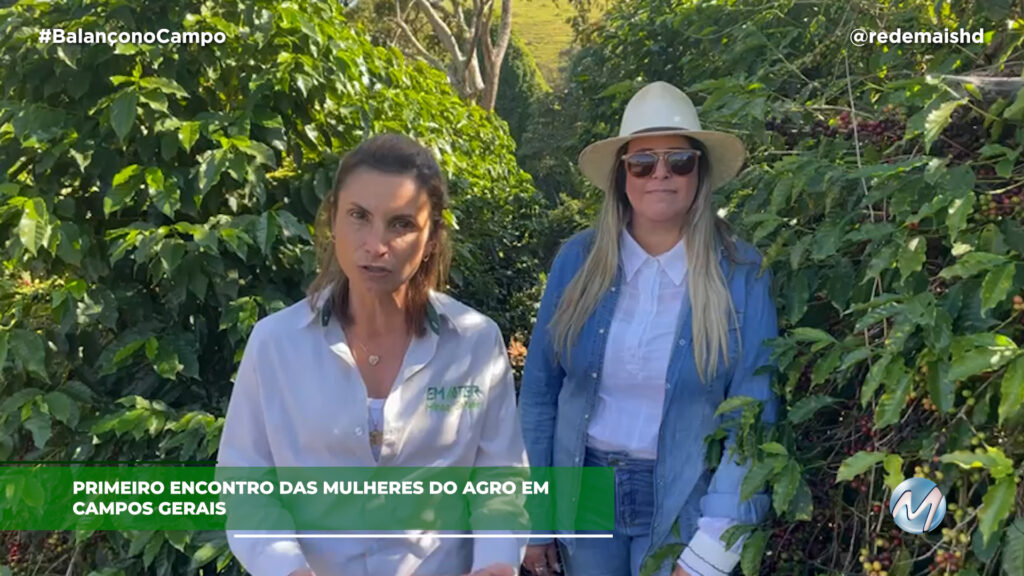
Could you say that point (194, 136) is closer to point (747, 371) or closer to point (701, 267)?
point (701, 267)

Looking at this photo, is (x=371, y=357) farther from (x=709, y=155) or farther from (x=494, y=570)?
(x=709, y=155)

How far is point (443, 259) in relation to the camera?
87.5 inches

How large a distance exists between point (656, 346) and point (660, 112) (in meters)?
0.62

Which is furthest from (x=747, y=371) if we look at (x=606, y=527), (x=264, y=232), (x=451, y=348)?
(x=264, y=232)

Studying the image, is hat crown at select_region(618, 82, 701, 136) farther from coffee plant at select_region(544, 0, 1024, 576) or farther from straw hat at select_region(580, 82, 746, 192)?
coffee plant at select_region(544, 0, 1024, 576)

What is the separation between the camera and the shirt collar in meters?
2.35

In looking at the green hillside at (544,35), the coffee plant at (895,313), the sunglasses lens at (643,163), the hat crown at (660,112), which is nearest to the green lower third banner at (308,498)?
the coffee plant at (895,313)

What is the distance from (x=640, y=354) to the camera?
2.33 meters

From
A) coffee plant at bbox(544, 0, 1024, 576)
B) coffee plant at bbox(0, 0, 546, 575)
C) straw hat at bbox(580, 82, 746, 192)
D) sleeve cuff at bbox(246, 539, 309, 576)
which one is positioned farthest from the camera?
coffee plant at bbox(0, 0, 546, 575)

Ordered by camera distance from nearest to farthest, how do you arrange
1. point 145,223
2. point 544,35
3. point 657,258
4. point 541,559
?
point 657,258
point 541,559
point 145,223
point 544,35

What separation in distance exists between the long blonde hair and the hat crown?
0.21 feet

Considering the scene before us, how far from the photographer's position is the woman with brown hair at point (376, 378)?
6.32 ft

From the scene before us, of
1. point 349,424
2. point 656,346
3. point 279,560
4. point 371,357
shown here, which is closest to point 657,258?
point 656,346

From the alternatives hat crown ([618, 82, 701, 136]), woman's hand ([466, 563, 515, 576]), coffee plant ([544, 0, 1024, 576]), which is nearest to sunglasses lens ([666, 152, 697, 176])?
hat crown ([618, 82, 701, 136])
